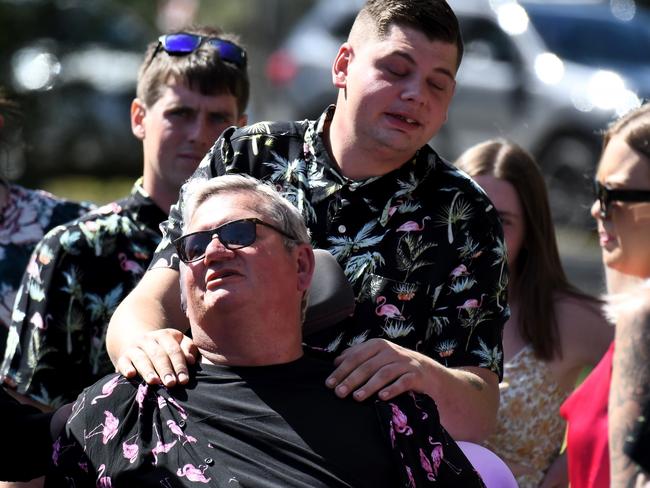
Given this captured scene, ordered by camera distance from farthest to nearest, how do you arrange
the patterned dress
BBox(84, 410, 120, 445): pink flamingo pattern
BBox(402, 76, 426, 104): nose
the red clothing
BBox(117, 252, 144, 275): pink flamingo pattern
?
the patterned dress
BBox(117, 252, 144, 275): pink flamingo pattern
BBox(402, 76, 426, 104): nose
the red clothing
BBox(84, 410, 120, 445): pink flamingo pattern

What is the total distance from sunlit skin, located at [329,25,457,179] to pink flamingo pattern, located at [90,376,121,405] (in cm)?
94

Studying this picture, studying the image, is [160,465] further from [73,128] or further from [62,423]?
[73,128]

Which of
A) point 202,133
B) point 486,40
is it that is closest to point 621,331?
point 202,133

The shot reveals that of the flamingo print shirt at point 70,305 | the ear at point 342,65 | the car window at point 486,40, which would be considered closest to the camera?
the ear at point 342,65

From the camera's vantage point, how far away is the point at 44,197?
4895mm

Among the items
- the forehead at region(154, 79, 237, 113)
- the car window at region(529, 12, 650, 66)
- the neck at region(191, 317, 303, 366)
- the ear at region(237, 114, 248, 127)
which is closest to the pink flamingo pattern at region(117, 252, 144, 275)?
the forehead at region(154, 79, 237, 113)

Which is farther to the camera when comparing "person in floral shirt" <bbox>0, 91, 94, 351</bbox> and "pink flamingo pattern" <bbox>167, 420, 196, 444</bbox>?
"person in floral shirt" <bbox>0, 91, 94, 351</bbox>

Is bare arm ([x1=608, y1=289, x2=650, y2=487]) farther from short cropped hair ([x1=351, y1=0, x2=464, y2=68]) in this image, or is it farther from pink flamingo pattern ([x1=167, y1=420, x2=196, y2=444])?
short cropped hair ([x1=351, y1=0, x2=464, y2=68])

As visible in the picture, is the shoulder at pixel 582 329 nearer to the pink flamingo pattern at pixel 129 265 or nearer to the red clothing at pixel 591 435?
the red clothing at pixel 591 435

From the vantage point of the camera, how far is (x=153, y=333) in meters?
3.33

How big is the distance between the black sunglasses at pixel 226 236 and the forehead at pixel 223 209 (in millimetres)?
27

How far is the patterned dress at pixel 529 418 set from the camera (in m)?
4.49

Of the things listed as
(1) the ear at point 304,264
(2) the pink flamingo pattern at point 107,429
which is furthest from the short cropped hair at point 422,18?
(2) the pink flamingo pattern at point 107,429

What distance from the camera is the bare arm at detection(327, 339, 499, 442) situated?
319cm
